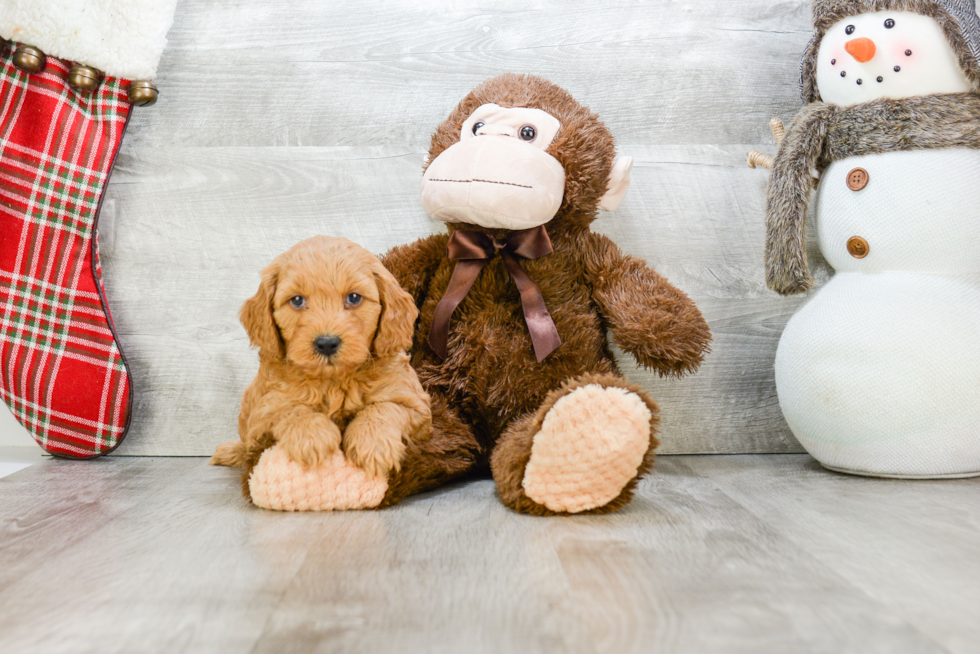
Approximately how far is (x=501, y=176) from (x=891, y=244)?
56 centimetres

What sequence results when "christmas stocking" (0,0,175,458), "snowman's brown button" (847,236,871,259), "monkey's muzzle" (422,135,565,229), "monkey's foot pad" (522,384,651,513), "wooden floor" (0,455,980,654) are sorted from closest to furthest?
"wooden floor" (0,455,980,654) < "monkey's foot pad" (522,384,651,513) < "monkey's muzzle" (422,135,565,229) < "snowman's brown button" (847,236,871,259) < "christmas stocking" (0,0,175,458)

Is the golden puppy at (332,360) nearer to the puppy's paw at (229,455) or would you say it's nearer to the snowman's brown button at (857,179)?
the puppy's paw at (229,455)

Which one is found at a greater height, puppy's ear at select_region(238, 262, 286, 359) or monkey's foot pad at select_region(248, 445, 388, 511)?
puppy's ear at select_region(238, 262, 286, 359)

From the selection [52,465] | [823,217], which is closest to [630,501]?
[823,217]

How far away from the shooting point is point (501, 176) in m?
0.94

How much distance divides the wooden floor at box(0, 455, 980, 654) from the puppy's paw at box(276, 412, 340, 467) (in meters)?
0.07

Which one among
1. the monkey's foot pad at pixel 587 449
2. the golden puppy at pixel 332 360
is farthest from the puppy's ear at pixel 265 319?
the monkey's foot pad at pixel 587 449

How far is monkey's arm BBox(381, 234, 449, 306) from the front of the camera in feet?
3.51

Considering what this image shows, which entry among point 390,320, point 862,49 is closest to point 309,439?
point 390,320

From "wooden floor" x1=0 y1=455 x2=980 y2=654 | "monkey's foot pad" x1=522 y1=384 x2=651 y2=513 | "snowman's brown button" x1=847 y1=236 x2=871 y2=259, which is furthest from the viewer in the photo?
"snowman's brown button" x1=847 y1=236 x2=871 y2=259


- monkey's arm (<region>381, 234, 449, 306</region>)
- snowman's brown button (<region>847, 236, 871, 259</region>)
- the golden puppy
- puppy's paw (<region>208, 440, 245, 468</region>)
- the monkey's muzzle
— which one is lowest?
puppy's paw (<region>208, 440, 245, 468</region>)

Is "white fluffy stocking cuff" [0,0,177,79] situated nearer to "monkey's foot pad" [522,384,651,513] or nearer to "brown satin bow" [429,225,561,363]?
"brown satin bow" [429,225,561,363]

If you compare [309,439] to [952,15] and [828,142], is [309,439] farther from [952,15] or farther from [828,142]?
[952,15]

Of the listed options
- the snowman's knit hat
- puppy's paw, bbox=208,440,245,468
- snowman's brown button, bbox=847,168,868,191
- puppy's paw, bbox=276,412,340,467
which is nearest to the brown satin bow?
puppy's paw, bbox=276,412,340,467
